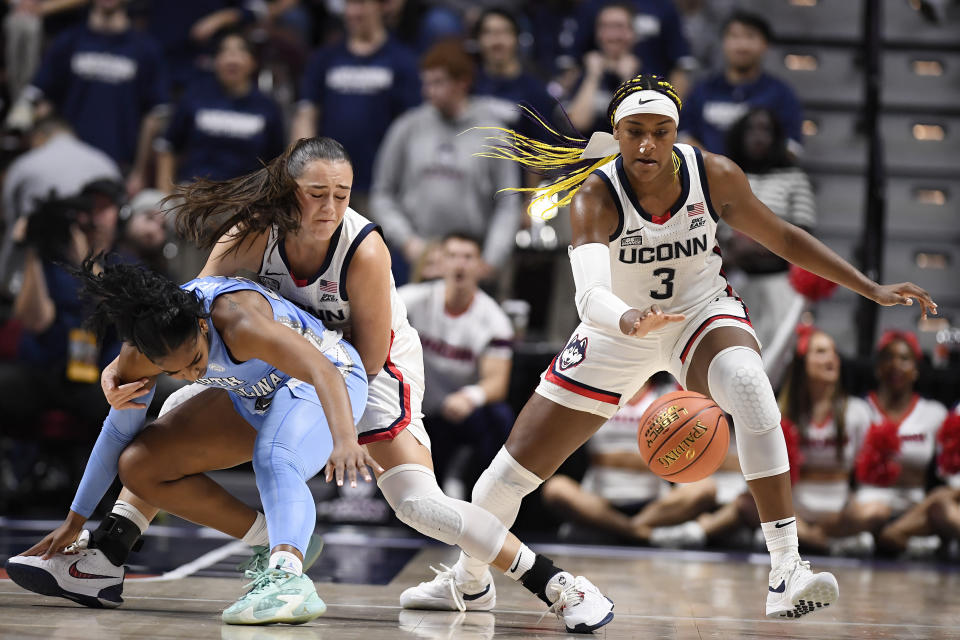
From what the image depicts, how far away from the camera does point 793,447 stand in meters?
6.23

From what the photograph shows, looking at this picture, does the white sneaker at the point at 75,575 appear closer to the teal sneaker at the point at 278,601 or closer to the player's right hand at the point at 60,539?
the player's right hand at the point at 60,539

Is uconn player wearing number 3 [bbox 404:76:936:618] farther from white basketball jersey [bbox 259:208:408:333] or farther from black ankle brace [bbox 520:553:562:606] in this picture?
white basketball jersey [bbox 259:208:408:333]

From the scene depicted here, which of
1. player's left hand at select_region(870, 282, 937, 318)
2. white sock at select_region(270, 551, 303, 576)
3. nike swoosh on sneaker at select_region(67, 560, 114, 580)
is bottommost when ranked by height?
nike swoosh on sneaker at select_region(67, 560, 114, 580)

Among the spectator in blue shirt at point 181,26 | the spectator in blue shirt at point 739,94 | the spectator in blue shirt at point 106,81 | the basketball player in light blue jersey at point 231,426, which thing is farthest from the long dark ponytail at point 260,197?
the spectator in blue shirt at point 181,26

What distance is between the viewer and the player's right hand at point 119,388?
3686 millimetres

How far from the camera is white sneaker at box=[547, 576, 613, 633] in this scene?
3.70 m

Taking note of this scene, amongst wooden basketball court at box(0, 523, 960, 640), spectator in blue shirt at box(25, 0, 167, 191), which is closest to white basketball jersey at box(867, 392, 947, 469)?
wooden basketball court at box(0, 523, 960, 640)

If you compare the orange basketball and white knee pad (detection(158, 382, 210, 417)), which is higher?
white knee pad (detection(158, 382, 210, 417))

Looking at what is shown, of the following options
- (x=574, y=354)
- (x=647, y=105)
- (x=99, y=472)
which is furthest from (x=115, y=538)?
(x=647, y=105)

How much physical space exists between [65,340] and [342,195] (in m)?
3.71

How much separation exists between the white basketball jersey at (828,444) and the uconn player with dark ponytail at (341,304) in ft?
9.50

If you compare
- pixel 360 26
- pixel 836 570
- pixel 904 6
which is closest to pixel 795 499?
pixel 836 570

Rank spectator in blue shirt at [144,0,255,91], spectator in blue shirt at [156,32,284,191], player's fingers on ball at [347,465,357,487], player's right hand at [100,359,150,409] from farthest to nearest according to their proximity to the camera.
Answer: spectator in blue shirt at [144,0,255,91] < spectator in blue shirt at [156,32,284,191] < player's right hand at [100,359,150,409] < player's fingers on ball at [347,465,357,487]

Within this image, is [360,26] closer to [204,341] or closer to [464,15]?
[464,15]
